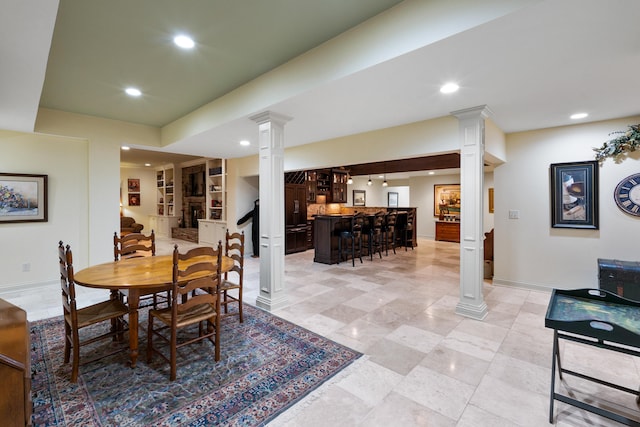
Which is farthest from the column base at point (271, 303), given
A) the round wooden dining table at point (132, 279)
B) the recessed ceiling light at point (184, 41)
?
the recessed ceiling light at point (184, 41)

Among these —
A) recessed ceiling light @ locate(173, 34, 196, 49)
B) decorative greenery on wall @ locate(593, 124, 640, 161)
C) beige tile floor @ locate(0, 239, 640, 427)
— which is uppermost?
recessed ceiling light @ locate(173, 34, 196, 49)

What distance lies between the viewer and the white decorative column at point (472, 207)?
3.30 meters

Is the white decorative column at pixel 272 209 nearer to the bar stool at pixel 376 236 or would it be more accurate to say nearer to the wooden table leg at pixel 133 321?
the wooden table leg at pixel 133 321

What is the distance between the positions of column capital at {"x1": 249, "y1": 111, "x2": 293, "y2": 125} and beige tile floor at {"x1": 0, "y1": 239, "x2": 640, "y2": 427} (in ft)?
7.68

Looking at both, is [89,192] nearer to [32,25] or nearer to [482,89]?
[32,25]

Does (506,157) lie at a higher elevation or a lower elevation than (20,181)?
higher

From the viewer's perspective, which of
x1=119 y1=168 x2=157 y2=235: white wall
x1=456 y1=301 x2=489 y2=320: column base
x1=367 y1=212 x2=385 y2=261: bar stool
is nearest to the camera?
x1=456 y1=301 x2=489 y2=320: column base

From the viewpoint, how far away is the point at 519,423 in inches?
70.8

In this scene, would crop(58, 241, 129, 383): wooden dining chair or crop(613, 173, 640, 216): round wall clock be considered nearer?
crop(58, 241, 129, 383): wooden dining chair

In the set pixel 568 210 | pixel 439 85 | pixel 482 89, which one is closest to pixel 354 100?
pixel 439 85

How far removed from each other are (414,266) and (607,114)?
3.81m

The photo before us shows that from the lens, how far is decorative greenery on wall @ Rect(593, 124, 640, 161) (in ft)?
11.8

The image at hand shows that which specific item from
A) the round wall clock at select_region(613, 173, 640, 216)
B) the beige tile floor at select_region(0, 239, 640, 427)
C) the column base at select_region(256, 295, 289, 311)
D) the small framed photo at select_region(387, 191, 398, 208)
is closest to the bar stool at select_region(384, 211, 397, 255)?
the beige tile floor at select_region(0, 239, 640, 427)

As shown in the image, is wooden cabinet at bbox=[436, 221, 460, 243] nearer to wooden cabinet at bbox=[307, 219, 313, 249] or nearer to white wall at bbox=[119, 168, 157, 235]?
wooden cabinet at bbox=[307, 219, 313, 249]
